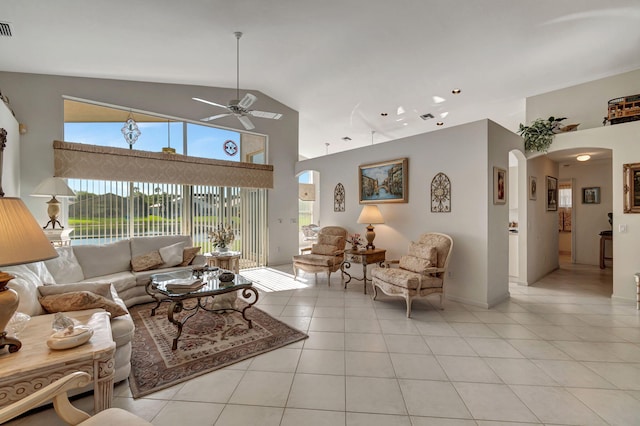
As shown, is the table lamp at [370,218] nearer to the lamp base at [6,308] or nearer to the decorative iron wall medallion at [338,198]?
the decorative iron wall medallion at [338,198]

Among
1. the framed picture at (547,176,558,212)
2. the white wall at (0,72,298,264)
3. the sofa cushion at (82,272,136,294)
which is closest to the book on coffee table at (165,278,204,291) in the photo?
the sofa cushion at (82,272,136,294)

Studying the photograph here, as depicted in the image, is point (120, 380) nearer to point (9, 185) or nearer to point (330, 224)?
point (9, 185)

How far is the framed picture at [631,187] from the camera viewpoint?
13.2 ft

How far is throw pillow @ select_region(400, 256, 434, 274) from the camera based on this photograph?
3885mm

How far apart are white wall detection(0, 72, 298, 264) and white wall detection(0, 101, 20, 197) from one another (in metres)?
0.16

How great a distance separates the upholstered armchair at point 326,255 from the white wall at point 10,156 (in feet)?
13.8

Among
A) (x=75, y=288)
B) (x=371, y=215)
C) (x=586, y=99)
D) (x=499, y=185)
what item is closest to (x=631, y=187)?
(x=499, y=185)

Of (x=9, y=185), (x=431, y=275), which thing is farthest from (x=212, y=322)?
(x=9, y=185)

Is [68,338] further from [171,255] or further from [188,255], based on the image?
[188,255]

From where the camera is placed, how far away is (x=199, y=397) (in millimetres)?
2080

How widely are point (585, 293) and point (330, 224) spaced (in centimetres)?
465

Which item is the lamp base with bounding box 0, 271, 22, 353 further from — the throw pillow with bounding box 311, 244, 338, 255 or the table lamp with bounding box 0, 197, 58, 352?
the throw pillow with bounding box 311, 244, 338, 255

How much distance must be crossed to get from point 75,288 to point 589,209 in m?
9.81

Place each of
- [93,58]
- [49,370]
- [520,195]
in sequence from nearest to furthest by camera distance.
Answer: [49,370] < [93,58] < [520,195]
